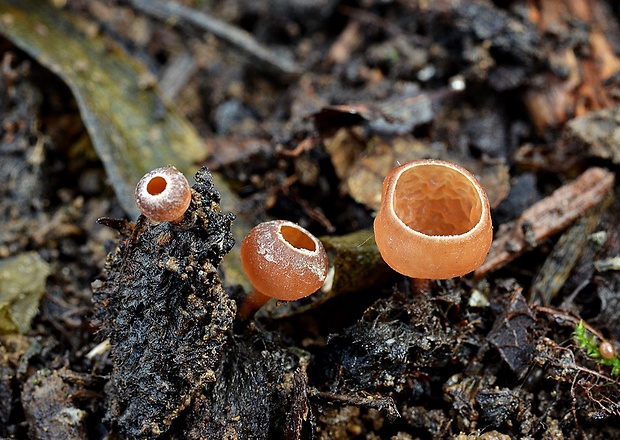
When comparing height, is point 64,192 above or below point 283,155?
below

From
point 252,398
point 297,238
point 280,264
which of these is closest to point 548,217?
point 297,238

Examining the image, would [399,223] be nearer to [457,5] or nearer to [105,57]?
[457,5]

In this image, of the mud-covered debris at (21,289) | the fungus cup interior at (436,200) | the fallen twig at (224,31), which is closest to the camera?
the fungus cup interior at (436,200)

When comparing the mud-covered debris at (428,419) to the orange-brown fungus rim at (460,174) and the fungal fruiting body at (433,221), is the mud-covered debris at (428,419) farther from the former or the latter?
the orange-brown fungus rim at (460,174)

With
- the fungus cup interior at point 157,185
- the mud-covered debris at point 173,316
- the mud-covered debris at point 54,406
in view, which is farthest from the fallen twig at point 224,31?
the mud-covered debris at point 54,406

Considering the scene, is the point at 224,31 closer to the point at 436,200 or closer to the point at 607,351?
the point at 436,200

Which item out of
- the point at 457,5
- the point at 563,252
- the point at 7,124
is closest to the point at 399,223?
the point at 563,252
